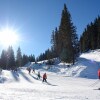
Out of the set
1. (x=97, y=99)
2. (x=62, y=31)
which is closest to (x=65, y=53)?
(x=62, y=31)

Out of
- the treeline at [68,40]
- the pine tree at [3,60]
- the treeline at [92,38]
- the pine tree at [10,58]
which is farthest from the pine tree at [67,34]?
the pine tree at [3,60]

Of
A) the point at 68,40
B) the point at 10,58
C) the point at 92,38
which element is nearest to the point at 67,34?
the point at 68,40

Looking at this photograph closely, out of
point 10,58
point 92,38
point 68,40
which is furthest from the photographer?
point 10,58

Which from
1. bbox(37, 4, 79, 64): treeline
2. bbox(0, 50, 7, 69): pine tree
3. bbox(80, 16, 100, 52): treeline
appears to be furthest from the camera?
bbox(0, 50, 7, 69): pine tree

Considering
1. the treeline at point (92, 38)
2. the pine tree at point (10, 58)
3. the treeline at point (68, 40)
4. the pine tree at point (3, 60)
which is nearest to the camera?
the treeline at point (68, 40)

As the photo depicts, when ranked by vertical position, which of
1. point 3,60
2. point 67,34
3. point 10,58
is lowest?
point 3,60

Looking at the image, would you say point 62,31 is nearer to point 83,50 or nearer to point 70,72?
point 70,72

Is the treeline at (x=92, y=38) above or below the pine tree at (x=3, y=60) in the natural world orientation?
above

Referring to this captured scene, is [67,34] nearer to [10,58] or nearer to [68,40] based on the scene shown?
[68,40]

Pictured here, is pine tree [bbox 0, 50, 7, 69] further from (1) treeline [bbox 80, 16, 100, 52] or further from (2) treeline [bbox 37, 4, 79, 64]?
(2) treeline [bbox 37, 4, 79, 64]

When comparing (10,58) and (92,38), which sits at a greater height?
(92,38)

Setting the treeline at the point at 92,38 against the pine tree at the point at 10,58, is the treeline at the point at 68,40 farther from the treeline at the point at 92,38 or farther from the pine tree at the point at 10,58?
the pine tree at the point at 10,58

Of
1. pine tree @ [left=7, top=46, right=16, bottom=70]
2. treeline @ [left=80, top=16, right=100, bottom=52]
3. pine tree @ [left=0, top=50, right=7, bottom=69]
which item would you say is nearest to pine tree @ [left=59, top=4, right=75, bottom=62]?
treeline @ [left=80, top=16, right=100, bottom=52]

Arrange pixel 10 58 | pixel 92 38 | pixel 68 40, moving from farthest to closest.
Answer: pixel 10 58
pixel 92 38
pixel 68 40
